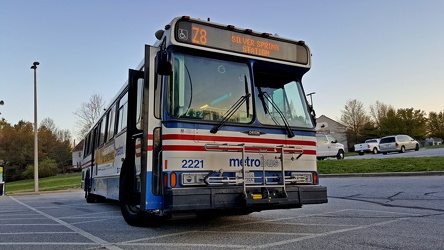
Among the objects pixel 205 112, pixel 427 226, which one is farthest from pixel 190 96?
pixel 427 226

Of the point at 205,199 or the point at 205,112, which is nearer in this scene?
the point at 205,199

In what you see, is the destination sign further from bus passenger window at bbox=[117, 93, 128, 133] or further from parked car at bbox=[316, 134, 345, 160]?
parked car at bbox=[316, 134, 345, 160]

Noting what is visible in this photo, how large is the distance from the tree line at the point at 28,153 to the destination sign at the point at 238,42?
58.5 m

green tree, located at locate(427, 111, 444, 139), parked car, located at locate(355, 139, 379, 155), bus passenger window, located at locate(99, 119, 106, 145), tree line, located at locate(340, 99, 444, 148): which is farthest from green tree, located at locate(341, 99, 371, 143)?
bus passenger window, located at locate(99, 119, 106, 145)

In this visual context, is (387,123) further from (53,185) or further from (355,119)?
(53,185)

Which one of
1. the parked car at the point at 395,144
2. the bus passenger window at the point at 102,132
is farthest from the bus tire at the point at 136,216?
the parked car at the point at 395,144

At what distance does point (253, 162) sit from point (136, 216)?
2.48 metres

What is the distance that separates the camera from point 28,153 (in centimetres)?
6412

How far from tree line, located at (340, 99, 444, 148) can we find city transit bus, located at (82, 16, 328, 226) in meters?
55.2

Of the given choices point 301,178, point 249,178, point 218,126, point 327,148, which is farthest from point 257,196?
point 327,148

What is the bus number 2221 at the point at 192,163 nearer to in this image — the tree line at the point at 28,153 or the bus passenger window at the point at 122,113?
the bus passenger window at the point at 122,113

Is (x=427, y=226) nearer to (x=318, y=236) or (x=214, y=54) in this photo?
(x=318, y=236)

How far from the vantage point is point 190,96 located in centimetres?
555

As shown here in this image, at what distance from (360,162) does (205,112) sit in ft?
53.2
